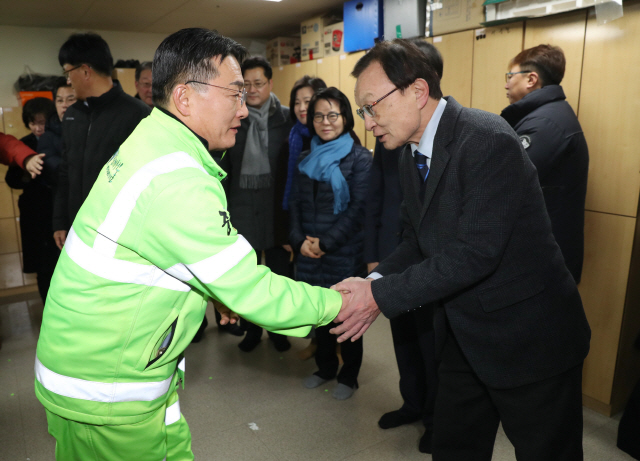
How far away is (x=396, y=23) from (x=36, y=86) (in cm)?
386

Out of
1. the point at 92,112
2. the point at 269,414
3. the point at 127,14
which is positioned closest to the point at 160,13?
the point at 127,14

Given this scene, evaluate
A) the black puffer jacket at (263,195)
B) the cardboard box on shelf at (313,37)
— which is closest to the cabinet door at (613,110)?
the black puffer jacket at (263,195)

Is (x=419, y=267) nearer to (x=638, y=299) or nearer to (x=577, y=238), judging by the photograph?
(x=577, y=238)

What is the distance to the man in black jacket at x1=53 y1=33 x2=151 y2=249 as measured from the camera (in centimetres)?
243

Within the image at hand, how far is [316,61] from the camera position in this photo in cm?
479

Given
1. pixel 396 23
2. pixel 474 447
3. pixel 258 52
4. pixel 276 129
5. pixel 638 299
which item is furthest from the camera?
pixel 258 52

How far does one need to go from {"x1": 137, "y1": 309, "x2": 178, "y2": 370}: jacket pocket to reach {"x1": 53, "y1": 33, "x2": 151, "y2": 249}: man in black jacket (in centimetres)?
161

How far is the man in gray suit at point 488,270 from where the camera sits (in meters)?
1.24

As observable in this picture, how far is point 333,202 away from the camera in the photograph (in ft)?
8.61

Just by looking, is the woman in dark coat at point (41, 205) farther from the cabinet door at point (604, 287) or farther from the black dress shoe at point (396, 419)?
the cabinet door at point (604, 287)

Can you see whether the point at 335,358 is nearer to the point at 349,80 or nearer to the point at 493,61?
the point at 493,61

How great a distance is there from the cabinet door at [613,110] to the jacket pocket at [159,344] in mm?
2314

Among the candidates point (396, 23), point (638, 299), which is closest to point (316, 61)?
point (396, 23)

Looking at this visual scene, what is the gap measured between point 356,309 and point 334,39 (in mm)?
3692
